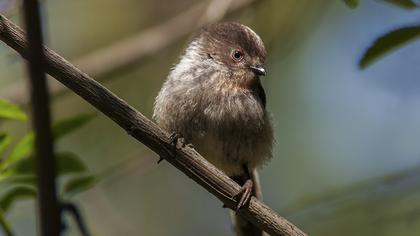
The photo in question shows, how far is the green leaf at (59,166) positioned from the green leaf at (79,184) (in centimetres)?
4

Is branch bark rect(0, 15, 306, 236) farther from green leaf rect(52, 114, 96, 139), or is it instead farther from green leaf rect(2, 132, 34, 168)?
green leaf rect(2, 132, 34, 168)

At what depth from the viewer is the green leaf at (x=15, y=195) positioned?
2432 millimetres

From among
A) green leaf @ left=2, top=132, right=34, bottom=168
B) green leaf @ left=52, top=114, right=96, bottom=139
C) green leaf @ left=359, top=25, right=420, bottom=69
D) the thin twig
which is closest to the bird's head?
green leaf @ left=359, top=25, right=420, bottom=69

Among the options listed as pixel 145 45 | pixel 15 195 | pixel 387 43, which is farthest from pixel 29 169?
pixel 145 45

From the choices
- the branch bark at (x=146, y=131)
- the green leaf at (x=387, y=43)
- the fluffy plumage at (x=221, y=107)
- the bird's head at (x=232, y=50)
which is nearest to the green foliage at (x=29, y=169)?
the branch bark at (x=146, y=131)

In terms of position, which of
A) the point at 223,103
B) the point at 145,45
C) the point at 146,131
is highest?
the point at 145,45

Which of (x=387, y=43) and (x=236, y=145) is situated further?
(x=236, y=145)

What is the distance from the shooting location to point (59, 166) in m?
2.55

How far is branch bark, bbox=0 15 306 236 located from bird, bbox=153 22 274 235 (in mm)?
1144

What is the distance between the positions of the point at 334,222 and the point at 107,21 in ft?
14.1

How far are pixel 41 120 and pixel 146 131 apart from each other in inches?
70.8

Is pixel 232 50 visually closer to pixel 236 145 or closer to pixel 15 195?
pixel 236 145

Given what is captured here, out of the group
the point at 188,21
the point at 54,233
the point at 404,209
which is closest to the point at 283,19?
the point at 188,21

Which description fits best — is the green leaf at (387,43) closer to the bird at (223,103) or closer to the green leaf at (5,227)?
the green leaf at (5,227)
